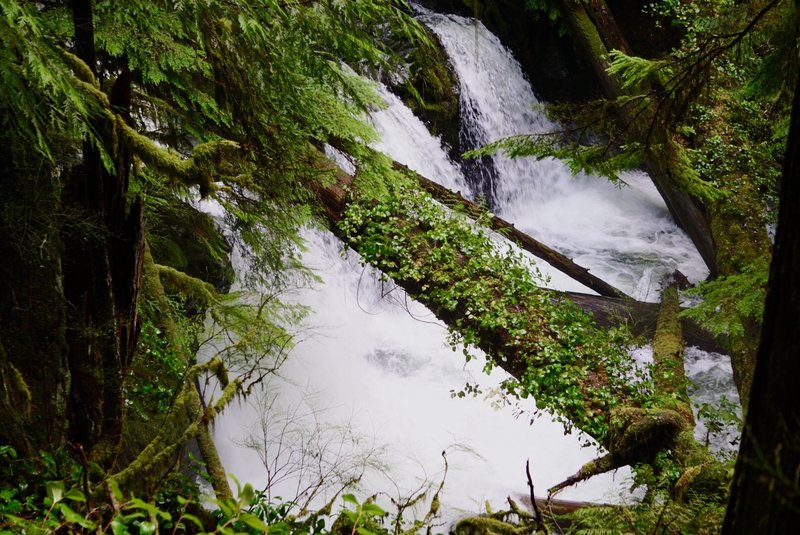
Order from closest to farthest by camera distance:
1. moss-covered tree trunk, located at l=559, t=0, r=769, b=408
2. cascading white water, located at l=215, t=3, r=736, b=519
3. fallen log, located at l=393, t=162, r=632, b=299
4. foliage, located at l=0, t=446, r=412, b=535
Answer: foliage, located at l=0, t=446, r=412, b=535, moss-covered tree trunk, located at l=559, t=0, r=769, b=408, cascading white water, located at l=215, t=3, r=736, b=519, fallen log, located at l=393, t=162, r=632, b=299

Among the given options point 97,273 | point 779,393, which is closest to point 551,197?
point 97,273

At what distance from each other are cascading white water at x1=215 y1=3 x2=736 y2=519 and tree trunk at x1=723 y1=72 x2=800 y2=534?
321 centimetres

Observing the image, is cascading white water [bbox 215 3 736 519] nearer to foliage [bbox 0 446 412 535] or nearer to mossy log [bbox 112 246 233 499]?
mossy log [bbox 112 246 233 499]

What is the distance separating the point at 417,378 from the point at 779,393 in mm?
6850

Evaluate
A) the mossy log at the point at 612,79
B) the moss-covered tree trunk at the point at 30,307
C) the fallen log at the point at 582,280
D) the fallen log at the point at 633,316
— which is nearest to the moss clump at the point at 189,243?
the fallen log at the point at 582,280

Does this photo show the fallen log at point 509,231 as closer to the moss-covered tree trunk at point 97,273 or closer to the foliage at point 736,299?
the foliage at point 736,299

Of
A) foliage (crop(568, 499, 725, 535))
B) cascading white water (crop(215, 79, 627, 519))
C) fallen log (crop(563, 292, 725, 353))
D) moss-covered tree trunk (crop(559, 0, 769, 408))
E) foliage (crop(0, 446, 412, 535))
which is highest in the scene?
moss-covered tree trunk (crop(559, 0, 769, 408))

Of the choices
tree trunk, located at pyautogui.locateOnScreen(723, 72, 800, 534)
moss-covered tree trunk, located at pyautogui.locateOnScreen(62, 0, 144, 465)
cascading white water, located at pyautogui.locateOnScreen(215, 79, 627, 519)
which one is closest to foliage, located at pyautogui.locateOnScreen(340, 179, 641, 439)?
cascading white water, located at pyautogui.locateOnScreen(215, 79, 627, 519)

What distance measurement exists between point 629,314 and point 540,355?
8.50 ft

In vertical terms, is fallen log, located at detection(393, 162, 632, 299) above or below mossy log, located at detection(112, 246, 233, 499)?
above

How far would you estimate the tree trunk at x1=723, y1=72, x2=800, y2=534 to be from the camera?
3.76 feet

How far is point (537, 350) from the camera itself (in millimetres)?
5758

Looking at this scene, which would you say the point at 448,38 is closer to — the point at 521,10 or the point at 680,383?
the point at 521,10

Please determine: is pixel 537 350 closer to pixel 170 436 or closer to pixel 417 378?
pixel 417 378
